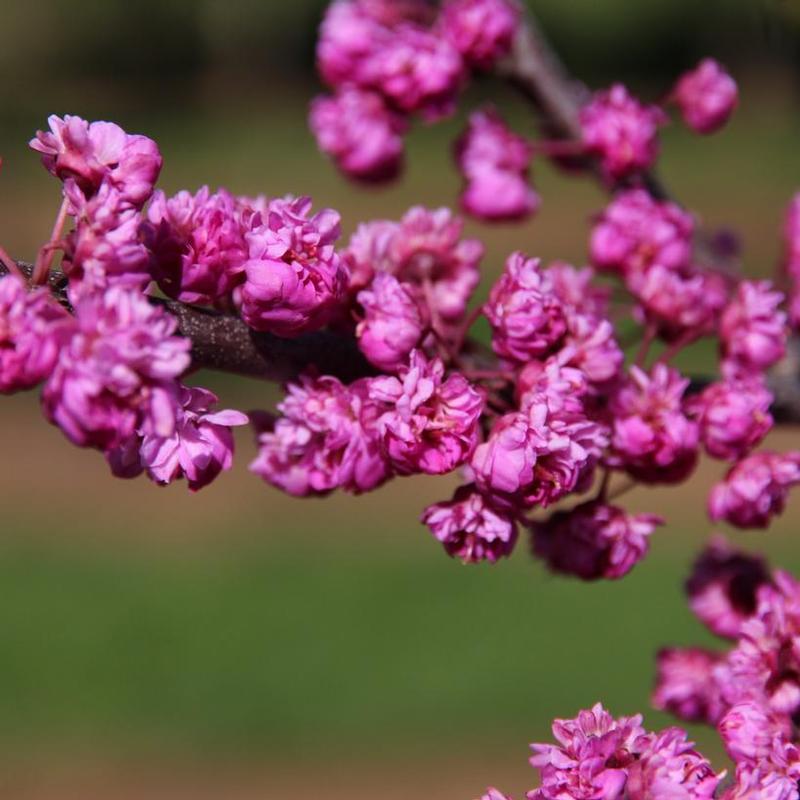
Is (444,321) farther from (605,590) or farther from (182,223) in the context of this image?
(605,590)

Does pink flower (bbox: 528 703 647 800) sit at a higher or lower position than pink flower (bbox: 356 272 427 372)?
lower

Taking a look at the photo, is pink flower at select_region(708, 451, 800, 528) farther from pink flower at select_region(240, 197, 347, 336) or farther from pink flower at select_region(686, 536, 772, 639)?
pink flower at select_region(240, 197, 347, 336)

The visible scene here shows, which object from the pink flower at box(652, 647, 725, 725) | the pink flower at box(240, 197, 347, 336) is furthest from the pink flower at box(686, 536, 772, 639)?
the pink flower at box(240, 197, 347, 336)

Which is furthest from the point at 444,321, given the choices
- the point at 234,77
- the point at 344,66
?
the point at 234,77

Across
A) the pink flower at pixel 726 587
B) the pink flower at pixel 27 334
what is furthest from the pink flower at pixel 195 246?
the pink flower at pixel 726 587

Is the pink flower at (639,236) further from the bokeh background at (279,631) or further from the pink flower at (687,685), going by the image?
the bokeh background at (279,631)

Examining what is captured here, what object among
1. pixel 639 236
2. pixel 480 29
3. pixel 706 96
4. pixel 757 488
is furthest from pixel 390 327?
pixel 706 96
